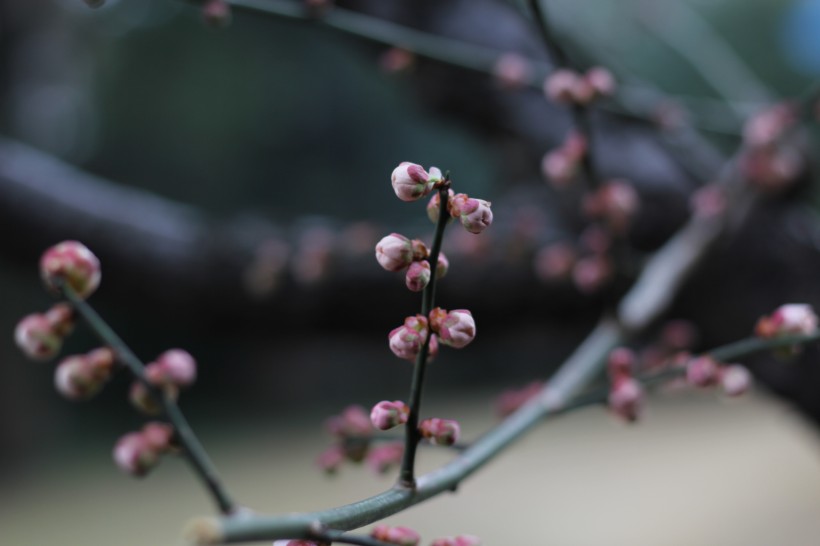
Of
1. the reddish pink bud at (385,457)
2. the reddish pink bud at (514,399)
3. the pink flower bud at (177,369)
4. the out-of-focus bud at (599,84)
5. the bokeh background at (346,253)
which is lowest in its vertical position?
the pink flower bud at (177,369)

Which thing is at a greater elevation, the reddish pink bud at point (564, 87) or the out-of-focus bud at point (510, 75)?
the out-of-focus bud at point (510, 75)

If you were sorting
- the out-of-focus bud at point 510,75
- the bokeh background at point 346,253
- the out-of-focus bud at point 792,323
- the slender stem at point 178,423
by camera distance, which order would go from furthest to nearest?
the bokeh background at point 346,253, the out-of-focus bud at point 510,75, the out-of-focus bud at point 792,323, the slender stem at point 178,423

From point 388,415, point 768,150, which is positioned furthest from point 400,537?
point 768,150

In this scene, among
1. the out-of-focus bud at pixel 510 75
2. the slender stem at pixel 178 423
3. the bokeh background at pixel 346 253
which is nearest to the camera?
the slender stem at pixel 178 423

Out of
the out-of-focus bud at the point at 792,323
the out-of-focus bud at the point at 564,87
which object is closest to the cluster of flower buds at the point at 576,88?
the out-of-focus bud at the point at 564,87

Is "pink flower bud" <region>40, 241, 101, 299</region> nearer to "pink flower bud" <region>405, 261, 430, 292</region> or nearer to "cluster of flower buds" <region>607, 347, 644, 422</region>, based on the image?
"pink flower bud" <region>405, 261, 430, 292</region>

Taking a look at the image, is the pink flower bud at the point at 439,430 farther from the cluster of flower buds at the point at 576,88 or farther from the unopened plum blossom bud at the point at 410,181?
the cluster of flower buds at the point at 576,88
